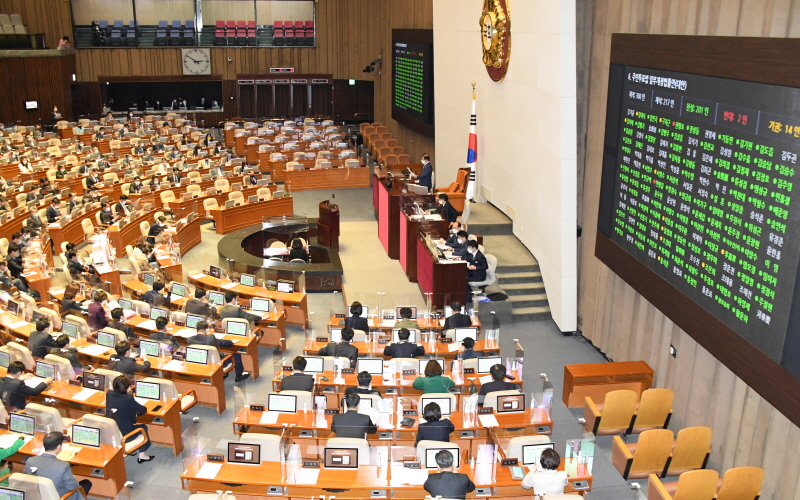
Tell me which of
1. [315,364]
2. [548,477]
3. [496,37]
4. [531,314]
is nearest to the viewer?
[548,477]

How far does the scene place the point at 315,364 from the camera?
34.0ft

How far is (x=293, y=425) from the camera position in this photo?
893cm

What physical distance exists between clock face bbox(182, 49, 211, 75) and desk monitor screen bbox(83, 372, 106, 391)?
2643 centimetres

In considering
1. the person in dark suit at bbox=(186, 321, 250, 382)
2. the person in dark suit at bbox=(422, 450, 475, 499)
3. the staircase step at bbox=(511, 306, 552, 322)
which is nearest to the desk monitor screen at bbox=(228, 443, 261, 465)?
the person in dark suit at bbox=(422, 450, 475, 499)

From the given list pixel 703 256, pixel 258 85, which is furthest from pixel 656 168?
pixel 258 85

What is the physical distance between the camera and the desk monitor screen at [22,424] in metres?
8.84

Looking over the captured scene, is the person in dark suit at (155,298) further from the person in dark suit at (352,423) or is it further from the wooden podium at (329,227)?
the person in dark suit at (352,423)

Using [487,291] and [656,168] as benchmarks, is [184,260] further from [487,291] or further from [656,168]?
[656,168]

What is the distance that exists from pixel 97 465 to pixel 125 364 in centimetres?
202

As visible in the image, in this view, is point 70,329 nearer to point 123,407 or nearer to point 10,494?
point 123,407

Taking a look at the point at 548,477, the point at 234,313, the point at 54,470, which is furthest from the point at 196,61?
the point at 548,477

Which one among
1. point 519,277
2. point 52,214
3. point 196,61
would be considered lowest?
point 519,277

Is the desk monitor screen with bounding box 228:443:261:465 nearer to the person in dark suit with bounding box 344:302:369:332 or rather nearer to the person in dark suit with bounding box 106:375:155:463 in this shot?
the person in dark suit with bounding box 106:375:155:463

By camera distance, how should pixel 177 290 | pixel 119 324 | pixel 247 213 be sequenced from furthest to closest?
1. pixel 247 213
2. pixel 177 290
3. pixel 119 324
